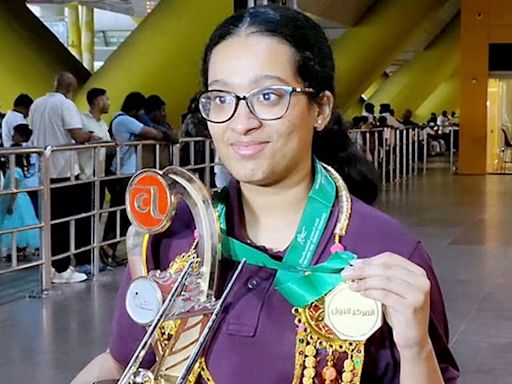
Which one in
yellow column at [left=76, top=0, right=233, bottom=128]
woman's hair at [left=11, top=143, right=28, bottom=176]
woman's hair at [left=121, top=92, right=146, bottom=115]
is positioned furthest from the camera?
yellow column at [left=76, top=0, right=233, bottom=128]

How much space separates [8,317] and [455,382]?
456 centimetres

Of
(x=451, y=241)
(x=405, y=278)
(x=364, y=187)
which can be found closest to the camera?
(x=405, y=278)

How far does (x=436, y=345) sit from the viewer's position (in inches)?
50.4

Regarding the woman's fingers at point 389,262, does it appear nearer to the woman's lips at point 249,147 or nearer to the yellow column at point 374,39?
the woman's lips at point 249,147

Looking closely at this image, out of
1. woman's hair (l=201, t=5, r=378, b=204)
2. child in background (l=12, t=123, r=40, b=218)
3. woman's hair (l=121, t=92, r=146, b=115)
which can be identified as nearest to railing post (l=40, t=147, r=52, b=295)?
child in background (l=12, t=123, r=40, b=218)

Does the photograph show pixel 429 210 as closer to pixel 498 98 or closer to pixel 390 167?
pixel 390 167

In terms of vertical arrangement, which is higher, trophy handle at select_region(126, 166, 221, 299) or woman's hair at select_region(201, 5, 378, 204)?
woman's hair at select_region(201, 5, 378, 204)

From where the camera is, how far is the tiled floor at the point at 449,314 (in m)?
4.52

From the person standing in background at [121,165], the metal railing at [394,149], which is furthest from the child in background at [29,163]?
the metal railing at [394,149]

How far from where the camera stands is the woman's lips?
125 cm

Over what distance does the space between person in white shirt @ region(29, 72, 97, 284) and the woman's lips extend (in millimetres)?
5560

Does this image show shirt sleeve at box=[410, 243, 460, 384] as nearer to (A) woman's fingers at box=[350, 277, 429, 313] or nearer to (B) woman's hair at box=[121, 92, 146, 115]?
(A) woman's fingers at box=[350, 277, 429, 313]

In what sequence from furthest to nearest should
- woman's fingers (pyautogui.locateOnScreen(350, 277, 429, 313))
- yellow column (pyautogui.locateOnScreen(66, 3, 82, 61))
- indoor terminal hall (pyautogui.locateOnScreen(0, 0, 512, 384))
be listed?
1. yellow column (pyautogui.locateOnScreen(66, 3, 82, 61))
2. indoor terminal hall (pyautogui.locateOnScreen(0, 0, 512, 384))
3. woman's fingers (pyautogui.locateOnScreen(350, 277, 429, 313))

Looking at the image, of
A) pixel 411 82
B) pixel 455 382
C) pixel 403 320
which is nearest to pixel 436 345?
pixel 455 382
